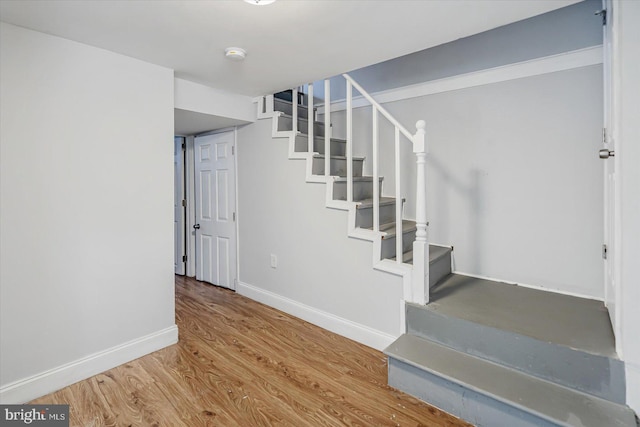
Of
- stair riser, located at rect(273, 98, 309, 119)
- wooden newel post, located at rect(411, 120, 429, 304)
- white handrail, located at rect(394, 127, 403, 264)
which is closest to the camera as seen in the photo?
wooden newel post, located at rect(411, 120, 429, 304)

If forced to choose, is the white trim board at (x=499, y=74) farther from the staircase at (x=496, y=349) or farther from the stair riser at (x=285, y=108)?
the staircase at (x=496, y=349)

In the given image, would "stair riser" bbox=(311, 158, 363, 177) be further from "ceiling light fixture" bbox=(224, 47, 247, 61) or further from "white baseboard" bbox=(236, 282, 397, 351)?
"white baseboard" bbox=(236, 282, 397, 351)

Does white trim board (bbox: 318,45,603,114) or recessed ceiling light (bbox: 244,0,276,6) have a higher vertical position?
white trim board (bbox: 318,45,603,114)

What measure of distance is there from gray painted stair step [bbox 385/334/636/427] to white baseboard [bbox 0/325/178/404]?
5.59 ft

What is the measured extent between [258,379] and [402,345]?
94 cm

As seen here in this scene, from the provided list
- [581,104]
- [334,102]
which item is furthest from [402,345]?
[334,102]

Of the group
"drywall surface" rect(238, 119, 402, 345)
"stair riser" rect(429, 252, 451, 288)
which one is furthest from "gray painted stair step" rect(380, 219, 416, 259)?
"stair riser" rect(429, 252, 451, 288)

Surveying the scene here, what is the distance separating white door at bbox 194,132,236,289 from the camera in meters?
3.70

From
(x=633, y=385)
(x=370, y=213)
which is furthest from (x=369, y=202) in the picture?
(x=633, y=385)

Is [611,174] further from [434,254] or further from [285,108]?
[285,108]

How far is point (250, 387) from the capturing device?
1.96 meters

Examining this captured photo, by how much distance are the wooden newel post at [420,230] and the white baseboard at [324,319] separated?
437 millimetres

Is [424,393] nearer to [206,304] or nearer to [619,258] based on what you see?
[619,258]

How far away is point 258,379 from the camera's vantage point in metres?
2.04
